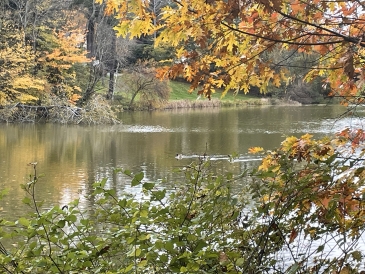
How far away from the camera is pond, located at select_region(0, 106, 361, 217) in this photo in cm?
1076

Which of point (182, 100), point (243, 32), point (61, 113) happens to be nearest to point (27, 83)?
point (61, 113)

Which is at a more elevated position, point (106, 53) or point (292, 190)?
point (106, 53)

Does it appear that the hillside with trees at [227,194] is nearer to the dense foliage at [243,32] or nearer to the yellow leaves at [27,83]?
the dense foliage at [243,32]

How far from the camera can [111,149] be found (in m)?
16.4

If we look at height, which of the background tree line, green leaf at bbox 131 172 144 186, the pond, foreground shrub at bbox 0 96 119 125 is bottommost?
the pond

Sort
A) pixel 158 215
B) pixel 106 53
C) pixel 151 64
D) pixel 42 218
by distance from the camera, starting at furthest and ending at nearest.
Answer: pixel 151 64 → pixel 106 53 → pixel 158 215 → pixel 42 218

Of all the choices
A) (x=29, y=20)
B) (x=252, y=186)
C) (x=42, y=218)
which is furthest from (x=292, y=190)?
(x=29, y=20)

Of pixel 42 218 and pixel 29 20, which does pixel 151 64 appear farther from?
pixel 42 218

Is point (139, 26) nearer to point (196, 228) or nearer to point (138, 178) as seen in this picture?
point (138, 178)

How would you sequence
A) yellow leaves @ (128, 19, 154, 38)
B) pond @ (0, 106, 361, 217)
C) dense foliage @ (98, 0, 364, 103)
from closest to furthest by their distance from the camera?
dense foliage @ (98, 0, 364, 103) → yellow leaves @ (128, 19, 154, 38) → pond @ (0, 106, 361, 217)

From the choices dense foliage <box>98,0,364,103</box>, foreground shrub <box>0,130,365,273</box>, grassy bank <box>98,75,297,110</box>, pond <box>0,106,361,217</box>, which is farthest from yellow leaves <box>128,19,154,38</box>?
grassy bank <box>98,75,297,110</box>

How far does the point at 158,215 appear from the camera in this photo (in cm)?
279

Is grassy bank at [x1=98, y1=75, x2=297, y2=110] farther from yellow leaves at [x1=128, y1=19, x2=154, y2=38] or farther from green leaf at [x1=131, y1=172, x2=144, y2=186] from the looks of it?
green leaf at [x1=131, y1=172, x2=144, y2=186]

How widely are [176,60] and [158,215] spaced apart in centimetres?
108
